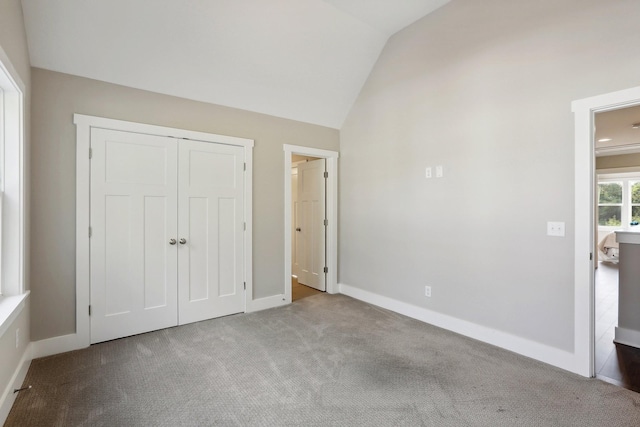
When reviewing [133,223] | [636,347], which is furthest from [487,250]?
[133,223]

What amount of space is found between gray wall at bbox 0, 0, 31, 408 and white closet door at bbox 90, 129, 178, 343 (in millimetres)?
488

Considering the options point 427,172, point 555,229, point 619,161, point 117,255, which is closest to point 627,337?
point 555,229

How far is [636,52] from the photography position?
212 cm

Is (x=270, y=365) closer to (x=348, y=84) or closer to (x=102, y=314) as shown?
(x=102, y=314)

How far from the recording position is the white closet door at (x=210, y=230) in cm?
335

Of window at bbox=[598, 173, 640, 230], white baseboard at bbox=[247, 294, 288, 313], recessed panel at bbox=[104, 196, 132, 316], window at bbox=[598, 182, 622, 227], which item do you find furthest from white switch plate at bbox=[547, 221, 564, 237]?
window at bbox=[598, 182, 622, 227]

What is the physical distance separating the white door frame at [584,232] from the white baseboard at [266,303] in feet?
9.79

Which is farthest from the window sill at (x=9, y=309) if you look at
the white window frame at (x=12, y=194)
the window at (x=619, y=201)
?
the window at (x=619, y=201)

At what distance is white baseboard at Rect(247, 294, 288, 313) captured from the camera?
Answer: 3816mm

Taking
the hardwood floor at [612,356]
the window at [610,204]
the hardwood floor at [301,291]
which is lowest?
the hardwood floor at [612,356]

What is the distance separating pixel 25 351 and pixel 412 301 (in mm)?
3563

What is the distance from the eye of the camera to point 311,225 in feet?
16.0

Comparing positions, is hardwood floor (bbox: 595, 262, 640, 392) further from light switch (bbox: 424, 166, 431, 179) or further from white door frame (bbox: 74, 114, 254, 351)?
white door frame (bbox: 74, 114, 254, 351)

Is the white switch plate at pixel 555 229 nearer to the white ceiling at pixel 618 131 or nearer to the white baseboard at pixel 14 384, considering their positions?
the white ceiling at pixel 618 131
